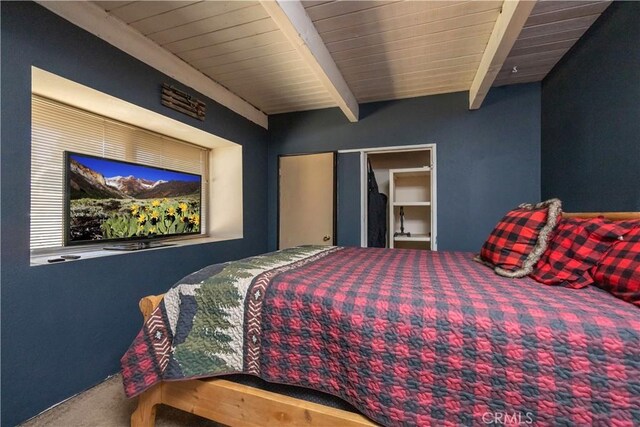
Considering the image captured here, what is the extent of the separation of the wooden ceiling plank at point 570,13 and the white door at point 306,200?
2107mm

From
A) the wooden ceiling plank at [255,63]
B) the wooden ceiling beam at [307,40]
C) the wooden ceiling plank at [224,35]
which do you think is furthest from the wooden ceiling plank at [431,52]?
the wooden ceiling plank at [224,35]

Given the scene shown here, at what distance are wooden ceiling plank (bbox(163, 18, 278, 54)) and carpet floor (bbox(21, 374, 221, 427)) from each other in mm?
2412

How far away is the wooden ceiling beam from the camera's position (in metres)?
1.45

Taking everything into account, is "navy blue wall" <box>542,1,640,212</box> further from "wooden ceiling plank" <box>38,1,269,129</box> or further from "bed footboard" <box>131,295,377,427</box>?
"wooden ceiling plank" <box>38,1,269,129</box>

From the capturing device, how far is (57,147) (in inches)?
70.4

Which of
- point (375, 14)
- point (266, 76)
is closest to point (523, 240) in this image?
point (375, 14)

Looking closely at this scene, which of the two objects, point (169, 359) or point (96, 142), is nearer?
point (169, 359)

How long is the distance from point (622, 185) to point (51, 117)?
3.61 metres

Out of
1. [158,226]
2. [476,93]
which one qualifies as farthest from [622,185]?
[158,226]

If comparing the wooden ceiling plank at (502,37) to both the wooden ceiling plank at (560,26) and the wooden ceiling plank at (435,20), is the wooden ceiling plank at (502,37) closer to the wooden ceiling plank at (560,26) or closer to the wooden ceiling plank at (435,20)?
the wooden ceiling plank at (435,20)

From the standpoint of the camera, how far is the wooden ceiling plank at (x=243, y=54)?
2081 millimetres

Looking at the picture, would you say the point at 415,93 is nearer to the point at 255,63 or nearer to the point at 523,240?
the point at 255,63

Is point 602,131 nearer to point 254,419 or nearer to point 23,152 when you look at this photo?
point 254,419

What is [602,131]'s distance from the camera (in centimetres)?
170
